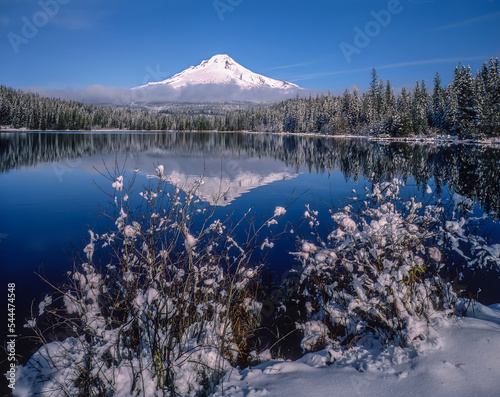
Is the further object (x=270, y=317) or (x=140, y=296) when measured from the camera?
(x=270, y=317)

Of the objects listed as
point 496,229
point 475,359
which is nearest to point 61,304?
point 475,359

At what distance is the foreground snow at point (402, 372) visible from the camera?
10.1 feet

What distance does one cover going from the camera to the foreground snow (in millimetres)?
3066

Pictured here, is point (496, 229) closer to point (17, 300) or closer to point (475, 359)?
point (475, 359)

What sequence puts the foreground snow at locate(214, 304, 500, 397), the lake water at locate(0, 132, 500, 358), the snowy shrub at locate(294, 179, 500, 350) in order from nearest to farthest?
the foreground snow at locate(214, 304, 500, 397) → the snowy shrub at locate(294, 179, 500, 350) → the lake water at locate(0, 132, 500, 358)

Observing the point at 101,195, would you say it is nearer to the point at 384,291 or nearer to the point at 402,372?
the point at 384,291

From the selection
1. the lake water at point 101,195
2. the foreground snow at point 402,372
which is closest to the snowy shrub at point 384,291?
the foreground snow at point 402,372

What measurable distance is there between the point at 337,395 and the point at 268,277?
162 inches

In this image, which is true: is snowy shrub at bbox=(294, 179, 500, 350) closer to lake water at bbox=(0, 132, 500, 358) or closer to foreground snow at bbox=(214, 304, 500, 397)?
foreground snow at bbox=(214, 304, 500, 397)

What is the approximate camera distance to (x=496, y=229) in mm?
10289

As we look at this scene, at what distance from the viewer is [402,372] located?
333cm

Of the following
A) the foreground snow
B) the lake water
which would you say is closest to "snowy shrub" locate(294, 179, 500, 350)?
the foreground snow

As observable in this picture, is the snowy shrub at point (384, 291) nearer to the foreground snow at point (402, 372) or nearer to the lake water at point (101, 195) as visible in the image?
the foreground snow at point (402, 372)

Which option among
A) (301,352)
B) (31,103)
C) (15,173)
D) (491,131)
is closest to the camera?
(301,352)
